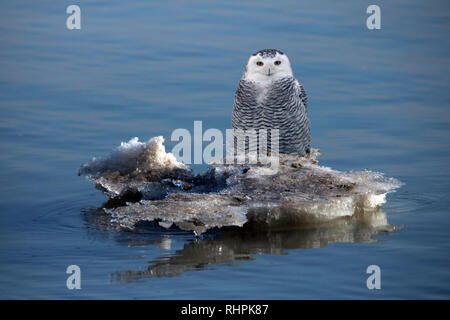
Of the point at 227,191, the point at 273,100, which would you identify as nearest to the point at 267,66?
the point at 273,100

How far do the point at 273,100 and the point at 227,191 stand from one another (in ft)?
5.02

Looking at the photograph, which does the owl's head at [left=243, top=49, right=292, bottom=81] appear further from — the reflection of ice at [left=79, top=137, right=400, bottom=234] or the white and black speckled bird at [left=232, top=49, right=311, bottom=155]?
the reflection of ice at [left=79, top=137, right=400, bottom=234]

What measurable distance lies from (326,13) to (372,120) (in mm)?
3710

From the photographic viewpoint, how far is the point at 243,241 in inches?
329

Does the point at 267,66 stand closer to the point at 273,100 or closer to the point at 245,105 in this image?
the point at 273,100

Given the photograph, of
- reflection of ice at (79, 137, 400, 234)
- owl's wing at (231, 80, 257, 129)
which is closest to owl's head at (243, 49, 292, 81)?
owl's wing at (231, 80, 257, 129)

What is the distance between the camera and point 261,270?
7770 millimetres

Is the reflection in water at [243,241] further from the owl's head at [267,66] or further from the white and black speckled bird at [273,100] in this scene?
the owl's head at [267,66]

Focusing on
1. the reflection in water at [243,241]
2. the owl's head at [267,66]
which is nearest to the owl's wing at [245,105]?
the owl's head at [267,66]

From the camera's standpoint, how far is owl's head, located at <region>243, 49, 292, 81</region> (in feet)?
31.9

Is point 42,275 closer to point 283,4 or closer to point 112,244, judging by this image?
point 112,244

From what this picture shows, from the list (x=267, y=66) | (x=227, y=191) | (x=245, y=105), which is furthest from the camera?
(x=245, y=105)
